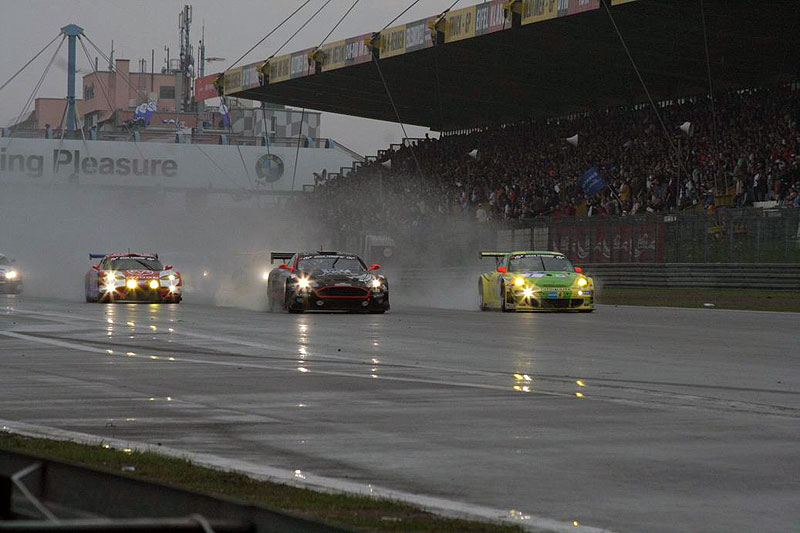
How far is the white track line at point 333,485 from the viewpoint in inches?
223

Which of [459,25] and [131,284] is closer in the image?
[131,284]

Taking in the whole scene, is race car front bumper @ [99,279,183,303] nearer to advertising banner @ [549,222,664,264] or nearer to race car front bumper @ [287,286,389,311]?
race car front bumper @ [287,286,389,311]

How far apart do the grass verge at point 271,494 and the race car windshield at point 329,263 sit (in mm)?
17695

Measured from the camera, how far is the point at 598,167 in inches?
1718

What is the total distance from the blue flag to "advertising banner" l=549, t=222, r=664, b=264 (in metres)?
3.07

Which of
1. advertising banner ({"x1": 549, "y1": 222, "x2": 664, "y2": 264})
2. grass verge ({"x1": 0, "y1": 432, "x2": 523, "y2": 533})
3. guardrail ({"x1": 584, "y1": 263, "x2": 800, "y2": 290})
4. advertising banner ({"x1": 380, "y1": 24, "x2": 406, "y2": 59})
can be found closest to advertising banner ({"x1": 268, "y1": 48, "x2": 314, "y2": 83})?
advertising banner ({"x1": 380, "y1": 24, "x2": 406, "y2": 59})

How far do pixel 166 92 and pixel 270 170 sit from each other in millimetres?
71022

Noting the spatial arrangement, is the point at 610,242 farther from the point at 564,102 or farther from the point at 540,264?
the point at 564,102

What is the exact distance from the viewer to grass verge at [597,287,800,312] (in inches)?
1135

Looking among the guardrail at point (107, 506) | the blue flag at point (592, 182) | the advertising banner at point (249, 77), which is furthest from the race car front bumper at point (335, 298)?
the advertising banner at point (249, 77)

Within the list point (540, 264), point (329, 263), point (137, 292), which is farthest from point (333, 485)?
point (137, 292)

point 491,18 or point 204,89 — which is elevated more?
point 204,89

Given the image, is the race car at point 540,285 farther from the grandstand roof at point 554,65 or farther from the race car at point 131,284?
the grandstand roof at point 554,65

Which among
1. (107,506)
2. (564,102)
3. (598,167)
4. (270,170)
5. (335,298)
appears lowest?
(107,506)
